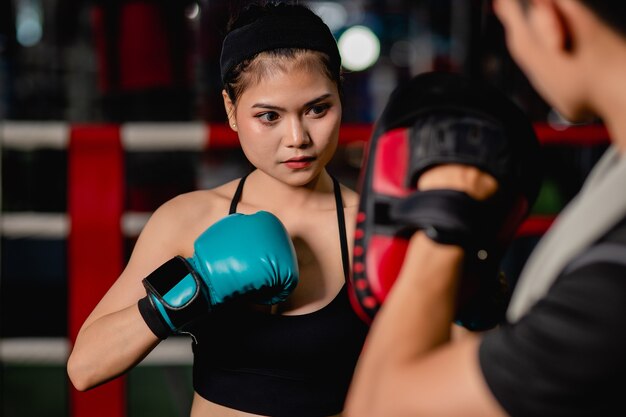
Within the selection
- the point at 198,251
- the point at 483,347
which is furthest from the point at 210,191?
the point at 483,347

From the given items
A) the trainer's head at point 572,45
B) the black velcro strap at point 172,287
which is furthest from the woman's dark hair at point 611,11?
the black velcro strap at point 172,287

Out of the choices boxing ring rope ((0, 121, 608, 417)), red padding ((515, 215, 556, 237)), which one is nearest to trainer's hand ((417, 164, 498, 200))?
boxing ring rope ((0, 121, 608, 417))

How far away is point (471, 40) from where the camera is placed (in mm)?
2482

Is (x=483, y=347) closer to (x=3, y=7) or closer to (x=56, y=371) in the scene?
(x=56, y=371)

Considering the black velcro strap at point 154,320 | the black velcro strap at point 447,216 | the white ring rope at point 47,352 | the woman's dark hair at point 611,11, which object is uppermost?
the woman's dark hair at point 611,11

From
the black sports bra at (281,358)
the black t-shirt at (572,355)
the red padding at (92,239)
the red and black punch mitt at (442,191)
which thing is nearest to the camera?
the black t-shirt at (572,355)

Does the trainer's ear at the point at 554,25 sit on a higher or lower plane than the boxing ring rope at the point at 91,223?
higher

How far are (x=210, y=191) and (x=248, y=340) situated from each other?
13.0 inches

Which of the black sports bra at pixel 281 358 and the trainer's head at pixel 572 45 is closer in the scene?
the trainer's head at pixel 572 45

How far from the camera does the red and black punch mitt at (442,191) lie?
70 centimetres

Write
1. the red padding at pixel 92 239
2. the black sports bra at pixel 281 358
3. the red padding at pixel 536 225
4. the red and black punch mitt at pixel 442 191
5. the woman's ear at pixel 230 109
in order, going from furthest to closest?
the red padding at pixel 536 225 → the red padding at pixel 92 239 → the woman's ear at pixel 230 109 → the black sports bra at pixel 281 358 → the red and black punch mitt at pixel 442 191

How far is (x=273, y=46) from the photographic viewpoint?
1.18 meters

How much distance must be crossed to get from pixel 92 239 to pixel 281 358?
850 mm

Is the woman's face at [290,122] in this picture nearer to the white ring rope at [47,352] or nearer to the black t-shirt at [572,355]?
the black t-shirt at [572,355]
